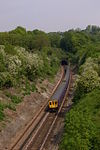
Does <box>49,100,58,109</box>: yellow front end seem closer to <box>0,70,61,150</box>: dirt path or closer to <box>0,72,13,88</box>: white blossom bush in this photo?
<box>0,70,61,150</box>: dirt path

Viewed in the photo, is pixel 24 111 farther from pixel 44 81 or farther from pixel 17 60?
pixel 44 81

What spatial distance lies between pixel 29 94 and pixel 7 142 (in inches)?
756

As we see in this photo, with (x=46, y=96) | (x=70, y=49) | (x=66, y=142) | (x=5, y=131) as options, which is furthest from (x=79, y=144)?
(x=70, y=49)

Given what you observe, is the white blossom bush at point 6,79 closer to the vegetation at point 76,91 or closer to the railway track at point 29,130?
the vegetation at point 76,91

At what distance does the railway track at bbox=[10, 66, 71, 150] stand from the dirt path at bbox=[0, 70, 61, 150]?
2.93 ft

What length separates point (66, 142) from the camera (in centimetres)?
2088

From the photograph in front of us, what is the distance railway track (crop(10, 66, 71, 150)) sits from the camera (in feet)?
98.8

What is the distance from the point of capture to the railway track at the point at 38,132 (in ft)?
98.8

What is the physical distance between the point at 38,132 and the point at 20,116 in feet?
18.2

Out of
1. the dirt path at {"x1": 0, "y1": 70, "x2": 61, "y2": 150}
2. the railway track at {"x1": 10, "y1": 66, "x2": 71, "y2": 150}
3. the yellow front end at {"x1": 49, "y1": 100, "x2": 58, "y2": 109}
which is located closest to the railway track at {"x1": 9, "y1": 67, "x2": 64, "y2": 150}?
the railway track at {"x1": 10, "y1": 66, "x2": 71, "y2": 150}

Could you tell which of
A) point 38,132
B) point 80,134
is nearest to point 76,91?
point 38,132

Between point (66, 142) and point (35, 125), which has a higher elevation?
point (66, 142)

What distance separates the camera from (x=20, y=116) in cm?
3928

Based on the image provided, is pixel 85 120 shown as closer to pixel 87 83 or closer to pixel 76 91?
pixel 87 83
